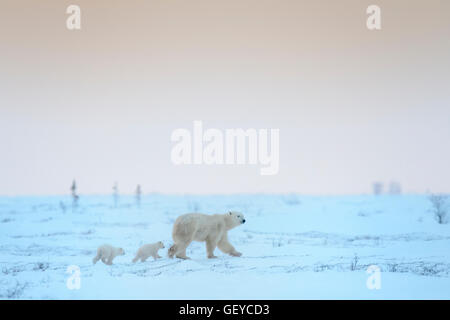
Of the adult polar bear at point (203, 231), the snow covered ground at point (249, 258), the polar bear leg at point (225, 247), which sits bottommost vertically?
the snow covered ground at point (249, 258)

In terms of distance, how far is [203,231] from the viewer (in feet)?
32.9

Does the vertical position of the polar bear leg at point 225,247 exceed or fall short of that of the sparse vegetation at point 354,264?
it exceeds it

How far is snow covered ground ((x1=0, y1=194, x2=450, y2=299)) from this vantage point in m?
7.69

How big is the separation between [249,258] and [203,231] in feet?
3.36

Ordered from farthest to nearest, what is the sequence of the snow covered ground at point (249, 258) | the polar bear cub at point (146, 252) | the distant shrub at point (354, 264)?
1. the polar bear cub at point (146, 252)
2. the distant shrub at point (354, 264)
3. the snow covered ground at point (249, 258)

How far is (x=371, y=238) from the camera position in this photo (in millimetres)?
13516

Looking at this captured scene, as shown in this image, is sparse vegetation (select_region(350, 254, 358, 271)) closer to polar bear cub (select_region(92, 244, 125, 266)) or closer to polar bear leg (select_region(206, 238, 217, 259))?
polar bear leg (select_region(206, 238, 217, 259))

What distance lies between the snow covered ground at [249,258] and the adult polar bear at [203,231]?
27 cm

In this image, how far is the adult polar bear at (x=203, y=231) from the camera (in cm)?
984

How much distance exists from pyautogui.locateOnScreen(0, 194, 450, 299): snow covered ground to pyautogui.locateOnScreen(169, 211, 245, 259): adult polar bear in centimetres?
27

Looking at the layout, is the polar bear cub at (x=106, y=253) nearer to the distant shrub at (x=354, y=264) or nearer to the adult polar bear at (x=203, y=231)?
the adult polar bear at (x=203, y=231)

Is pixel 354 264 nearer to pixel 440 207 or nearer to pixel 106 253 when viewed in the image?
pixel 106 253

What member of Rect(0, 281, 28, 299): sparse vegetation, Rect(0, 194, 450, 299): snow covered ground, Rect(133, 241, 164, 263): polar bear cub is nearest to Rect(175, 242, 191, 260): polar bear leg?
Rect(0, 194, 450, 299): snow covered ground

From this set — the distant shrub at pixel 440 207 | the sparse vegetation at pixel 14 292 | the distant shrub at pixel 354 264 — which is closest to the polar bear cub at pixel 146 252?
the sparse vegetation at pixel 14 292
